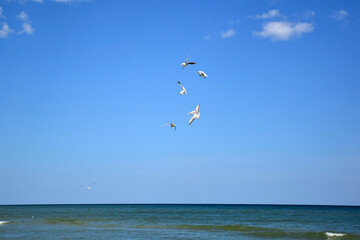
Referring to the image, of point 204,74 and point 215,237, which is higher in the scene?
point 204,74

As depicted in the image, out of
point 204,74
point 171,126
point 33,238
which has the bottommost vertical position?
point 33,238

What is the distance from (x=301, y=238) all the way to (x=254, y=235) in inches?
124

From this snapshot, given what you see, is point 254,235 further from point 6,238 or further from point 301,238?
point 6,238

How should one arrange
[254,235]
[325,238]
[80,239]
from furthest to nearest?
[254,235]
[325,238]
[80,239]

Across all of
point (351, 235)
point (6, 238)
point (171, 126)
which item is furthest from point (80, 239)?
point (351, 235)

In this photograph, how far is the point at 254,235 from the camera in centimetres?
2441

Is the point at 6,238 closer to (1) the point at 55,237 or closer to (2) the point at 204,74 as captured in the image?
(1) the point at 55,237

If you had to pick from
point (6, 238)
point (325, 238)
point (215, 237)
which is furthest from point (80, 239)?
point (325, 238)

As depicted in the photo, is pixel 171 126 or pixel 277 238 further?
pixel 277 238

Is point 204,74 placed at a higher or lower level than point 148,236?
higher

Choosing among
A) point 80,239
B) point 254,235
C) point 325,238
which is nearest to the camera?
point 80,239

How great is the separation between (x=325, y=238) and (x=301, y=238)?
5.50 ft

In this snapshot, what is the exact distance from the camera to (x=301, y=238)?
73.9 feet

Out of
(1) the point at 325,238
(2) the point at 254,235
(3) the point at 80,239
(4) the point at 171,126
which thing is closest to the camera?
(4) the point at 171,126
